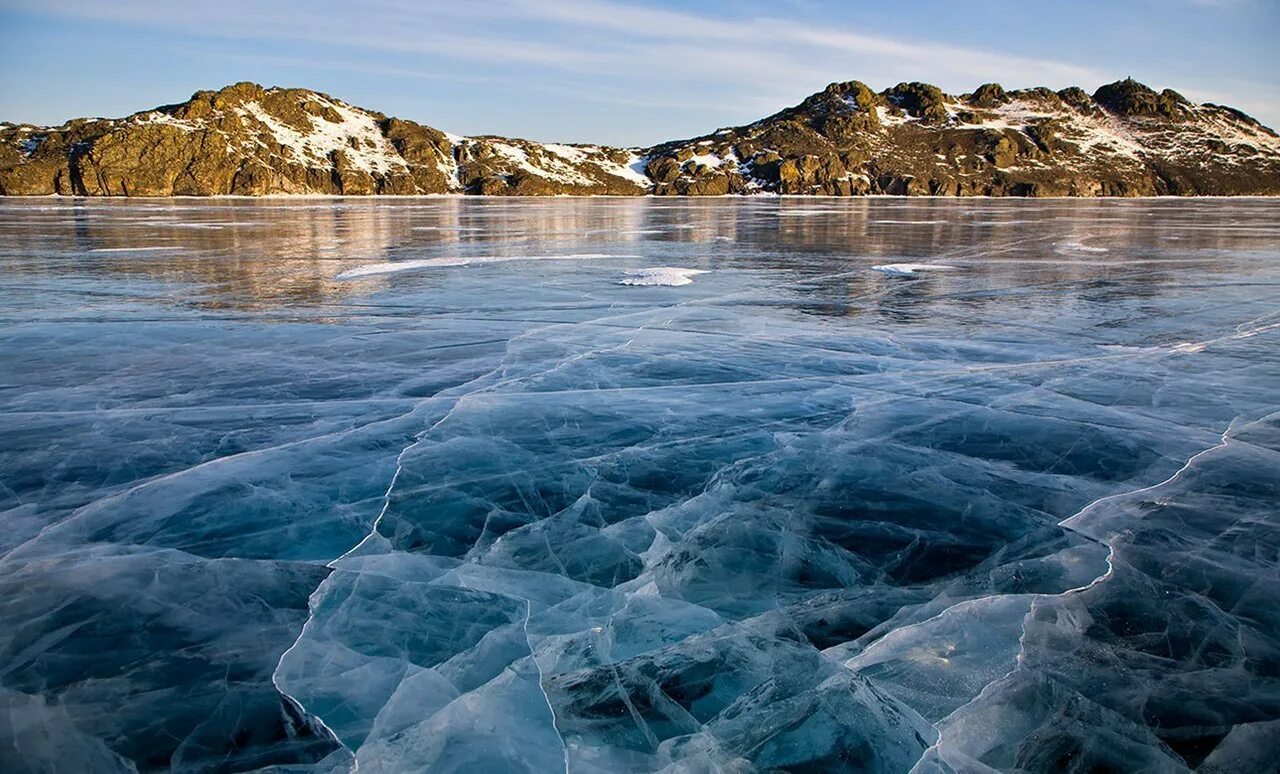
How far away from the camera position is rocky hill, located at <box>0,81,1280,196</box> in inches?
4446

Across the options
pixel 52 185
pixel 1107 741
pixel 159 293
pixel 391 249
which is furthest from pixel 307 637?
pixel 52 185

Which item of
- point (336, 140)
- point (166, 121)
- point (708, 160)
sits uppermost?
point (336, 140)

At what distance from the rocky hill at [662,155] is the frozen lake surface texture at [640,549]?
11855 cm

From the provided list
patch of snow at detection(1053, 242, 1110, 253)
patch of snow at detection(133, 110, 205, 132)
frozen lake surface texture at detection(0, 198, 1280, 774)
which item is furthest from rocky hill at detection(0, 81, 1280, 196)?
frozen lake surface texture at detection(0, 198, 1280, 774)

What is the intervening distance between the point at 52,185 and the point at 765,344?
13130cm

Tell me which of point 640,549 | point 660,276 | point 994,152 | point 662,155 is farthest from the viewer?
point 662,155

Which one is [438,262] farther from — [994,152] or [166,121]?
[994,152]

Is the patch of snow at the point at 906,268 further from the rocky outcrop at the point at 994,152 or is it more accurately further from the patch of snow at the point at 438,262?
the rocky outcrop at the point at 994,152

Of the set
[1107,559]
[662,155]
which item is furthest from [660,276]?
[662,155]

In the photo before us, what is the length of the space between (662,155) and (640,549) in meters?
181

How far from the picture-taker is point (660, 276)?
480 inches

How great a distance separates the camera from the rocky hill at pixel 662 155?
113 metres

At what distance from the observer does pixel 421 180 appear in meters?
130

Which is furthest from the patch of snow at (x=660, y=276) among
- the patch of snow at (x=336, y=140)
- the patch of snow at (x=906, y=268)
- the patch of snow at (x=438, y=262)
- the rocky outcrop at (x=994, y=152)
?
the patch of snow at (x=336, y=140)
